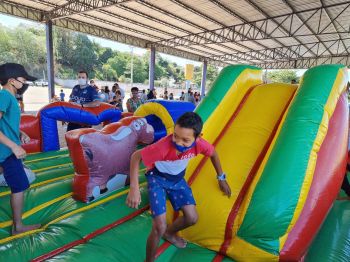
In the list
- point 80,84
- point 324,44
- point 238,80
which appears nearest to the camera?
point 238,80

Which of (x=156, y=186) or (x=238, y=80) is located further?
(x=238, y=80)

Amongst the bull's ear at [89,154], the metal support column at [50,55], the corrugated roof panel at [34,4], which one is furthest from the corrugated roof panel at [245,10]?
the bull's ear at [89,154]

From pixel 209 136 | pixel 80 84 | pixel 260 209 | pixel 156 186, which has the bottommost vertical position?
pixel 260 209

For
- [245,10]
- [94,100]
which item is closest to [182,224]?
[94,100]

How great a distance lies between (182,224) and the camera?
1617 millimetres

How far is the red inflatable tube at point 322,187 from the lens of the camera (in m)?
1.52

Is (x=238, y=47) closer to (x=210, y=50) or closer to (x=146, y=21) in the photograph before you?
(x=210, y=50)

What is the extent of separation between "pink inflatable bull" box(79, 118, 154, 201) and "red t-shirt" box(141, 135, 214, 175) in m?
0.90

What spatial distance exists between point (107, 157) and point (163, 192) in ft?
3.18

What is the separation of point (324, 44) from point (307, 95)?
A: 13.5 meters

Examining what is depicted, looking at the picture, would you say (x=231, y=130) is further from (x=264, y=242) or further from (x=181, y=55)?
(x=181, y=55)

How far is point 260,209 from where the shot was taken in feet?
5.20

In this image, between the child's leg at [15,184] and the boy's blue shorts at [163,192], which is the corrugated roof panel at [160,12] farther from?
the boy's blue shorts at [163,192]

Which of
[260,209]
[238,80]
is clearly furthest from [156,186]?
[238,80]
